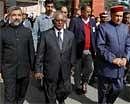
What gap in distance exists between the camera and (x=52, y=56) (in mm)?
7211

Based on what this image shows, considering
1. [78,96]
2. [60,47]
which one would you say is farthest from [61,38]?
[78,96]

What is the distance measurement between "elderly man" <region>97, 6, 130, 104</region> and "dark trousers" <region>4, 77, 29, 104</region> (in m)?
1.25

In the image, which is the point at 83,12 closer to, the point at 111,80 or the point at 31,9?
the point at 111,80

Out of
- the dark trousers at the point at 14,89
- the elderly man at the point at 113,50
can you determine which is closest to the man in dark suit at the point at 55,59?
the dark trousers at the point at 14,89

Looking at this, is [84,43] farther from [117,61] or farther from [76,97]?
[117,61]

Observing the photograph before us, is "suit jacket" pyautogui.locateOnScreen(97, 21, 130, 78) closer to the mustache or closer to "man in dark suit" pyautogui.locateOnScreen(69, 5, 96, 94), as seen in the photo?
the mustache

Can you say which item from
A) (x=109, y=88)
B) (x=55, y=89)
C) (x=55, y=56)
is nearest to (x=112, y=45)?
(x=109, y=88)

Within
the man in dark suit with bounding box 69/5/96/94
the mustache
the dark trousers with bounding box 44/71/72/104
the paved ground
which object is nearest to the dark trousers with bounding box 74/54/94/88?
the man in dark suit with bounding box 69/5/96/94

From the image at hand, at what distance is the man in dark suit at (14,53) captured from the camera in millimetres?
7168

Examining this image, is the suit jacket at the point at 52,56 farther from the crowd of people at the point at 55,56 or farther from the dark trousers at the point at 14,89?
the dark trousers at the point at 14,89

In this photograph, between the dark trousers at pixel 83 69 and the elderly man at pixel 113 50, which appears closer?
the elderly man at pixel 113 50

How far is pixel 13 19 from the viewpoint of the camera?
23.4ft

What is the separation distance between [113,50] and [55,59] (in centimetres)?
91

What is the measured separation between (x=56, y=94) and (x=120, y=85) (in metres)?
1.03
